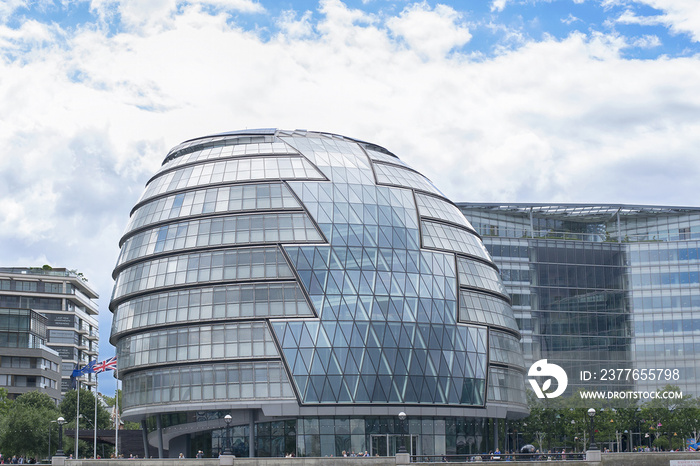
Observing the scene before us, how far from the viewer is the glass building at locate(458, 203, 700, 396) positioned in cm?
11612

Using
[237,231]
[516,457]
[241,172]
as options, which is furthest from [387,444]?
[241,172]

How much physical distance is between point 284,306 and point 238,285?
14.4ft

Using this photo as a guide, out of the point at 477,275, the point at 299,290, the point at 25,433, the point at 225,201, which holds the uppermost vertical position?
the point at 225,201

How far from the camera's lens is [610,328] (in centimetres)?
11869

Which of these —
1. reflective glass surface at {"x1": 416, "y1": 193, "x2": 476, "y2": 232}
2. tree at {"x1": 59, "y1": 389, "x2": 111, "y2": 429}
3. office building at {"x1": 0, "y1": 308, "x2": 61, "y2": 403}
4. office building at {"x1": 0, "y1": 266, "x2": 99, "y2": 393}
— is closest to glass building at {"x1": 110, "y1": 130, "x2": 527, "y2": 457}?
reflective glass surface at {"x1": 416, "y1": 193, "x2": 476, "y2": 232}

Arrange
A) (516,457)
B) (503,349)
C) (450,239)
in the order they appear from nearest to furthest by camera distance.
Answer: (516,457) < (503,349) < (450,239)

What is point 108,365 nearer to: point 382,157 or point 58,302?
point 382,157

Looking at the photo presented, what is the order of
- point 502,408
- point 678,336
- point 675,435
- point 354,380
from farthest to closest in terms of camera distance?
1. point 678,336
2. point 675,435
3. point 502,408
4. point 354,380

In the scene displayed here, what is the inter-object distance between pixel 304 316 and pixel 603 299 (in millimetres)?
59761

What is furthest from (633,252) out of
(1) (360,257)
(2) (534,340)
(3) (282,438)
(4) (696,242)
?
(3) (282,438)

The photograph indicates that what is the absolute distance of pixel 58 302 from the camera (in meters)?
164

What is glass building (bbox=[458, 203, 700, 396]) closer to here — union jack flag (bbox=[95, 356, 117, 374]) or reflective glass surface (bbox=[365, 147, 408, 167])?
reflective glass surface (bbox=[365, 147, 408, 167])

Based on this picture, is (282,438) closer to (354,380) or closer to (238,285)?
(354,380)

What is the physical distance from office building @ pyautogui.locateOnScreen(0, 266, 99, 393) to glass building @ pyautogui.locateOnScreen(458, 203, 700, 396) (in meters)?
81.8
